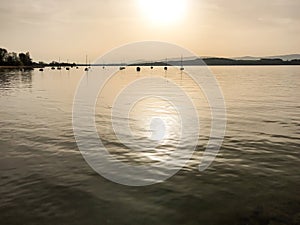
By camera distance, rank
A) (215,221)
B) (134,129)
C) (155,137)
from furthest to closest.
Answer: (134,129) → (155,137) → (215,221)

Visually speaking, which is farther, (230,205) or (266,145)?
(266,145)

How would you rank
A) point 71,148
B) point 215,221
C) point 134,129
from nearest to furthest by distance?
1. point 215,221
2. point 71,148
3. point 134,129

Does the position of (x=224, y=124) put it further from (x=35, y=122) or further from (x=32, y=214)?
(x=32, y=214)

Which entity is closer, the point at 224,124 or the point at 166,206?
the point at 166,206

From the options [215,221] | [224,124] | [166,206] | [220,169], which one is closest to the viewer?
[215,221]

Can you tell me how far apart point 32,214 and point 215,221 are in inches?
252

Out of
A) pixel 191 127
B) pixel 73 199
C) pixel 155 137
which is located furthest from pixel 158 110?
pixel 73 199

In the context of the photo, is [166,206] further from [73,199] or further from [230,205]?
[73,199]

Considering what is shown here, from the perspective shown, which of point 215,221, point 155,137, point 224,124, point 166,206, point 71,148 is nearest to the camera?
point 215,221

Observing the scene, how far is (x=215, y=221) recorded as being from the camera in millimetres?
9891

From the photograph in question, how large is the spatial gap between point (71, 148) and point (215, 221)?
11.4 m

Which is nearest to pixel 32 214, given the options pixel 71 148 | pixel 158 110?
pixel 71 148

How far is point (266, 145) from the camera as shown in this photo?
19.2m

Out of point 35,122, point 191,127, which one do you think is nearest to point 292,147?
point 191,127
